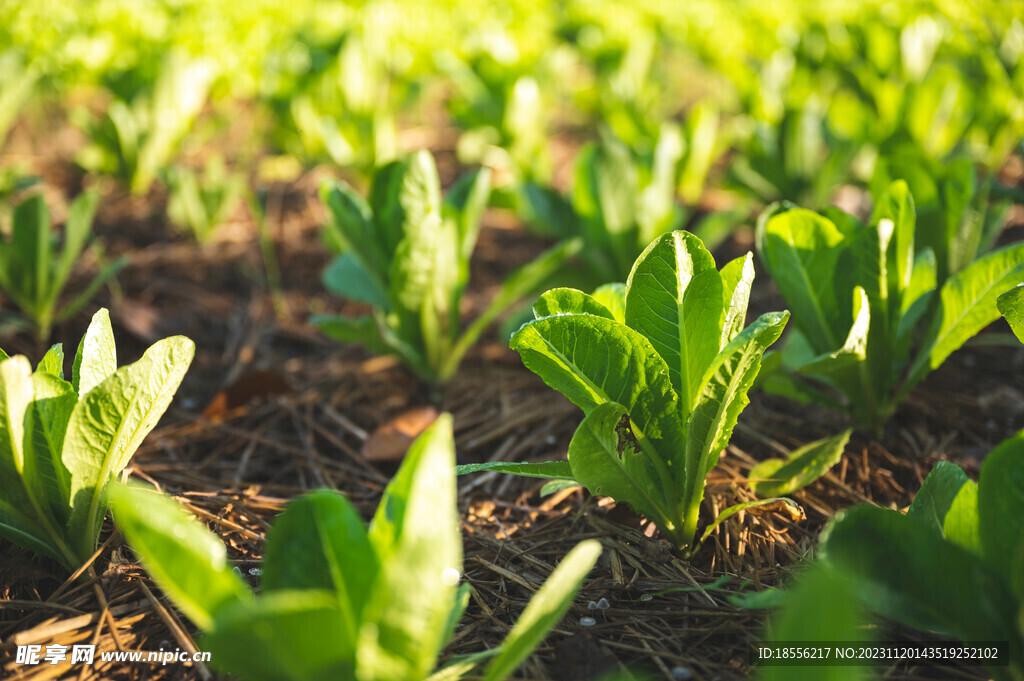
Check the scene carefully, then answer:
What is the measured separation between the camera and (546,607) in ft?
2.62

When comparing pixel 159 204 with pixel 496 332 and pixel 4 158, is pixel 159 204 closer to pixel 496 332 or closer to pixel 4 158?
pixel 4 158

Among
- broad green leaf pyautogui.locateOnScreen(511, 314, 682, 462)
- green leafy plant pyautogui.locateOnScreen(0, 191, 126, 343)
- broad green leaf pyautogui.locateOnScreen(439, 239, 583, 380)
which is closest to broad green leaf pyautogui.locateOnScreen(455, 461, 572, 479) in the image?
broad green leaf pyautogui.locateOnScreen(511, 314, 682, 462)

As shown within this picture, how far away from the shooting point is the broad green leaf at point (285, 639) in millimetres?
666

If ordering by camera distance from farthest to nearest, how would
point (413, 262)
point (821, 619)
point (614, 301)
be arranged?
1. point (413, 262)
2. point (614, 301)
3. point (821, 619)

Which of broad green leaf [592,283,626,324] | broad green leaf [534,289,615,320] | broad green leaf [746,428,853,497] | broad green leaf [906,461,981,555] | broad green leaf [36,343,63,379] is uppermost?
broad green leaf [534,289,615,320]

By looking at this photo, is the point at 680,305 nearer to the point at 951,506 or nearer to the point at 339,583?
the point at 951,506

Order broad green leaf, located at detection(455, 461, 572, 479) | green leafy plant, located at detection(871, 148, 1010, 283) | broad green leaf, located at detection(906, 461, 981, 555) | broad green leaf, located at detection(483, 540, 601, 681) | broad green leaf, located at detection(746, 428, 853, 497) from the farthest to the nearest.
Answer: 1. green leafy plant, located at detection(871, 148, 1010, 283)
2. broad green leaf, located at detection(746, 428, 853, 497)
3. broad green leaf, located at detection(455, 461, 572, 479)
4. broad green leaf, located at detection(906, 461, 981, 555)
5. broad green leaf, located at detection(483, 540, 601, 681)

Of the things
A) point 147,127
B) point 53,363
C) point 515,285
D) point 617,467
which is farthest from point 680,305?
point 147,127

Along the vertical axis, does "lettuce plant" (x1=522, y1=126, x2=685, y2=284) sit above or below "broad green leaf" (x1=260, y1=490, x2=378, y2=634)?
above

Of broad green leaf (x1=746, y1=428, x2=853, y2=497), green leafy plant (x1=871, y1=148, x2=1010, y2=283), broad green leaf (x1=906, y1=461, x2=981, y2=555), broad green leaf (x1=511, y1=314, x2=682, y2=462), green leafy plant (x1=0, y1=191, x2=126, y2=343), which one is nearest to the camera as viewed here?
broad green leaf (x1=906, y1=461, x2=981, y2=555)

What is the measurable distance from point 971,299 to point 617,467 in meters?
0.75

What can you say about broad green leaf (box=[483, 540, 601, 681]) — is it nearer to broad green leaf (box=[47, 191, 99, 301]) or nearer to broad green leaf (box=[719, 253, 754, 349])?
broad green leaf (box=[719, 253, 754, 349])

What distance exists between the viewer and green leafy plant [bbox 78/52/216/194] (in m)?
2.61

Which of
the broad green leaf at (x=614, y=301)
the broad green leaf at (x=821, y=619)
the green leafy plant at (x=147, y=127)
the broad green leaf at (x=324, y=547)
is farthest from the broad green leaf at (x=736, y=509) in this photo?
the green leafy plant at (x=147, y=127)
